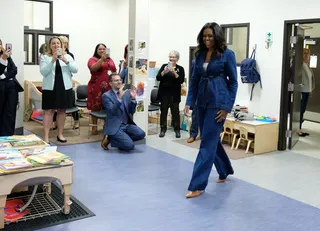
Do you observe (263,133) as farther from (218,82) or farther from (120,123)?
(218,82)

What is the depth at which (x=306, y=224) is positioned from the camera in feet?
10.5

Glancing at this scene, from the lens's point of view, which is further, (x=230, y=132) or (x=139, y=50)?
(x=230, y=132)

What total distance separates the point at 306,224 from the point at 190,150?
8.52 feet

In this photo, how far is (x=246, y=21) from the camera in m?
6.24

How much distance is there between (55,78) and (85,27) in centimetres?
338

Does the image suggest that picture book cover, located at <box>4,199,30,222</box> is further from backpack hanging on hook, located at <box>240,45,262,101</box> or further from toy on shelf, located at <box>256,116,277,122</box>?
backpack hanging on hook, located at <box>240,45,262,101</box>

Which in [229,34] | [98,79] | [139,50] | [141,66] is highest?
[229,34]

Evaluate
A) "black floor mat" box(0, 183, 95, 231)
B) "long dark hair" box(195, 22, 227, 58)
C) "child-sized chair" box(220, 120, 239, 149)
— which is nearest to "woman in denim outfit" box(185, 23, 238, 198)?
"long dark hair" box(195, 22, 227, 58)

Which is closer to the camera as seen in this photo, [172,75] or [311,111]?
[172,75]

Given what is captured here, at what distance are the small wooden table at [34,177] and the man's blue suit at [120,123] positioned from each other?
2161 millimetres

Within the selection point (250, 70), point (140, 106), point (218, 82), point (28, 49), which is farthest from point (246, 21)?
point (28, 49)

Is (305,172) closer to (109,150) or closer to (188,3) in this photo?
(109,150)

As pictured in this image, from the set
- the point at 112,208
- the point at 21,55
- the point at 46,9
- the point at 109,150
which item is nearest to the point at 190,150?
the point at 109,150

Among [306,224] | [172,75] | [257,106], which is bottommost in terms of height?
[306,224]
